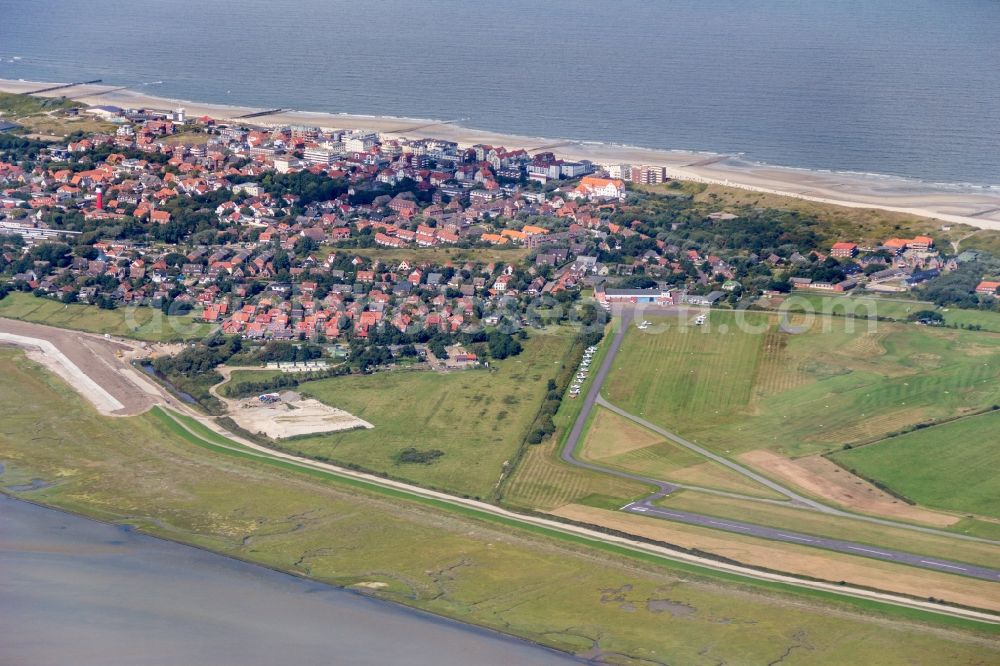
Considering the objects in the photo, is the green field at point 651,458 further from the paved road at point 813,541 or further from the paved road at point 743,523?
the paved road at point 813,541

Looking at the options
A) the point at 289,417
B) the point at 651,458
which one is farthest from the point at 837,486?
the point at 289,417

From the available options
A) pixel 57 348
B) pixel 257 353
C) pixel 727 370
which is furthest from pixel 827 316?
pixel 57 348

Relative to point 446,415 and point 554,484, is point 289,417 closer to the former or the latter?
point 446,415

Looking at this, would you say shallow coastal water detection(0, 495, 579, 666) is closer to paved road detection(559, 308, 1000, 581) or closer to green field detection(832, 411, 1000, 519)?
paved road detection(559, 308, 1000, 581)

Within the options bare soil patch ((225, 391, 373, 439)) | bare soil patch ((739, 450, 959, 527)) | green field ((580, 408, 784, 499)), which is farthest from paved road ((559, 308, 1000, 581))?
bare soil patch ((225, 391, 373, 439))

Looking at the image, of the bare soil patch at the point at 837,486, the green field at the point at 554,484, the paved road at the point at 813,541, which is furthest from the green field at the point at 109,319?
the bare soil patch at the point at 837,486

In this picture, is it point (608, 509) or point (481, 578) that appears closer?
point (481, 578)

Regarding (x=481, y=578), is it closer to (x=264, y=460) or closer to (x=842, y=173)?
(x=264, y=460)
